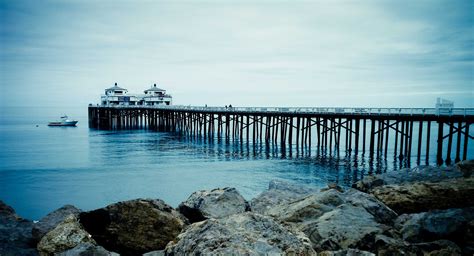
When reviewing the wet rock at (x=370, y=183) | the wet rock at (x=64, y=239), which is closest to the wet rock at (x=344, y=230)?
the wet rock at (x=64, y=239)

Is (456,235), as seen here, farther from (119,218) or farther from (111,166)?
(111,166)

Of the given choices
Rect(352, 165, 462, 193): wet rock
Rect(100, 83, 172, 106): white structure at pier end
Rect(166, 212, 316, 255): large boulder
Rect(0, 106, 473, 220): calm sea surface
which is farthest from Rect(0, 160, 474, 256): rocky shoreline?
Rect(100, 83, 172, 106): white structure at pier end

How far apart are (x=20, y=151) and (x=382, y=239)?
1807 inches

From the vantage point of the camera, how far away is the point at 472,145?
49.8 meters

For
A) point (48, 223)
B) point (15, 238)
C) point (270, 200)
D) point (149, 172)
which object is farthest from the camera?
point (149, 172)

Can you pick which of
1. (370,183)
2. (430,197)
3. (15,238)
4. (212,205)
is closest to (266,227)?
(212,205)

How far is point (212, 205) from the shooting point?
8.41 meters

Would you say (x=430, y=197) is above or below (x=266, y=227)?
below

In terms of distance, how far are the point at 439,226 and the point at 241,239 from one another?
378cm

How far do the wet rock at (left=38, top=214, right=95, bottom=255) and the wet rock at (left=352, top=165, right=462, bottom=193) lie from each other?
26.5 ft

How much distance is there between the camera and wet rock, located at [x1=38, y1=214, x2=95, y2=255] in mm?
6461

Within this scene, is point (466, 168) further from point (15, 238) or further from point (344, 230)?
point (15, 238)

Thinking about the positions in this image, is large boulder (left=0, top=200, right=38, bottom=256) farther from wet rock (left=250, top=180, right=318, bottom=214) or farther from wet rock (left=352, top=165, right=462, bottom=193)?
wet rock (left=352, top=165, right=462, bottom=193)

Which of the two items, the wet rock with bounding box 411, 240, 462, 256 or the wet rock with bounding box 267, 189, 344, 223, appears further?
the wet rock with bounding box 267, 189, 344, 223
